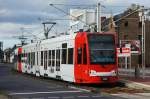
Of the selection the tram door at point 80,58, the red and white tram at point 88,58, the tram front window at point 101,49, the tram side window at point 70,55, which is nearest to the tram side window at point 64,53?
the red and white tram at point 88,58

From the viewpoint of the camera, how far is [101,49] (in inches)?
1235

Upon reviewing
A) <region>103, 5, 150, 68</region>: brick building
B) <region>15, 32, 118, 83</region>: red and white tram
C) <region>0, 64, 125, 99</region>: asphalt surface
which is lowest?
<region>0, 64, 125, 99</region>: asphalt surface

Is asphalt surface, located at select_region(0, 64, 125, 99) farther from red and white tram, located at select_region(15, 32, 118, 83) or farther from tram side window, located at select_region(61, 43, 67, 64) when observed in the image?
tram side window, located at select_region(61, 43, 67, 64)

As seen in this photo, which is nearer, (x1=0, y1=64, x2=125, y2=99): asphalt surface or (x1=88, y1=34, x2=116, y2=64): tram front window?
(x1=0, y1=64, x2=125, y2=99): asphalt surface

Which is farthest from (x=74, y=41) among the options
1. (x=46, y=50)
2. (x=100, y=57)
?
(x=46, y=50)

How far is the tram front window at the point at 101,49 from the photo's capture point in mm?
31234

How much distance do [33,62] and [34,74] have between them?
3.72 ft

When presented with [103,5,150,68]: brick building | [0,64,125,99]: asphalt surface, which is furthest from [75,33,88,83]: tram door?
[103,5,150,68]: brick building

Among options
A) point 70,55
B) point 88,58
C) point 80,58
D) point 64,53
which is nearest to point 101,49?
point 88,58

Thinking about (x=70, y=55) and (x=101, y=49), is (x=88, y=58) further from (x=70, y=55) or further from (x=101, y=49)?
(x=70, y=55)

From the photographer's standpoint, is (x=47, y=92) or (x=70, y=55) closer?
(x=47, y=92)

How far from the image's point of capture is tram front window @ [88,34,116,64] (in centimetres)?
3123

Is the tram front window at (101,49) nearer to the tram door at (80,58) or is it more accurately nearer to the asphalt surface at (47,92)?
the tram door at (80,58)

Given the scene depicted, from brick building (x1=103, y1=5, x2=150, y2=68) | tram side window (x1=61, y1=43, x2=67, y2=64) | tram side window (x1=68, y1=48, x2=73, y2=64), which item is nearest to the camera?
tram side window (x1=68, y1=48, x2=73, y2=64)
